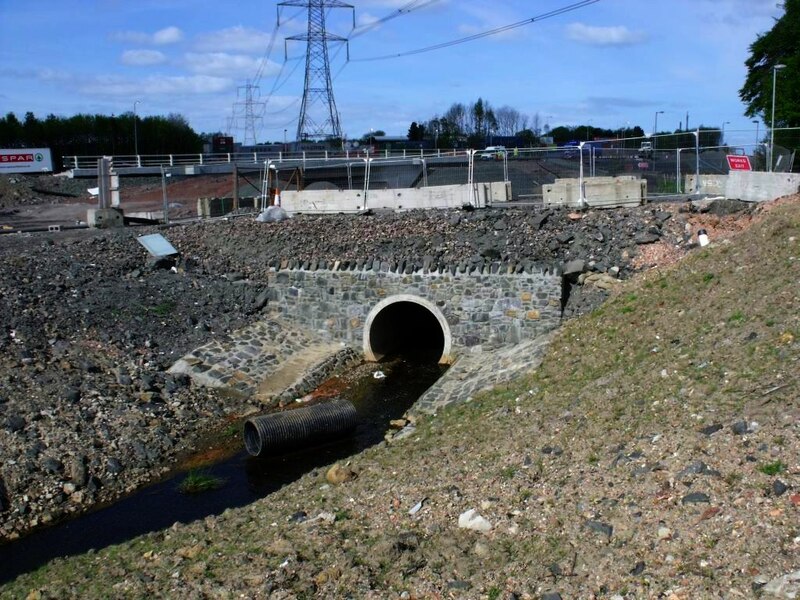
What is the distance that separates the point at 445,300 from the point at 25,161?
175 feet

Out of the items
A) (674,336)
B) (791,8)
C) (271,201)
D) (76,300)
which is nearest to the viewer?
(674,336)

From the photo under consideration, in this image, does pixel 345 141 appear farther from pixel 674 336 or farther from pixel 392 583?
pixel 392 583

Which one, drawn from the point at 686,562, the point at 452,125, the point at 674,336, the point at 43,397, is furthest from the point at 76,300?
the point at 452,125

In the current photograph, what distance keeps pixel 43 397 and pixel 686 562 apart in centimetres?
1515

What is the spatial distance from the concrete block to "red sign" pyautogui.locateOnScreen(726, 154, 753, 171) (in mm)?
24474

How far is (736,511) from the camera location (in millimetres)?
9156

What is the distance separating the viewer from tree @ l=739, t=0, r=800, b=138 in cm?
5050

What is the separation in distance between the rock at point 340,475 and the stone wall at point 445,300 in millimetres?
9736

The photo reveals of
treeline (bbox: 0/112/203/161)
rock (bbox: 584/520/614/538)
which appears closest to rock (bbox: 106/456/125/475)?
rock (bbox: 584/520/614/538)

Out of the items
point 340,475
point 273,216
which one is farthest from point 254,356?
point 273,216

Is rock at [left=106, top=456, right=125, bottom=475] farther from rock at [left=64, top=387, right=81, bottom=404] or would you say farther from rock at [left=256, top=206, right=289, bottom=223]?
rock at [left=256, top=206, right=289, bottom=223]

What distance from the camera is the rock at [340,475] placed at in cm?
1368

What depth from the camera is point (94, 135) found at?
8369cm

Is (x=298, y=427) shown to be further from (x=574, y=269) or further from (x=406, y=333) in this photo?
(x=406, y=333)
